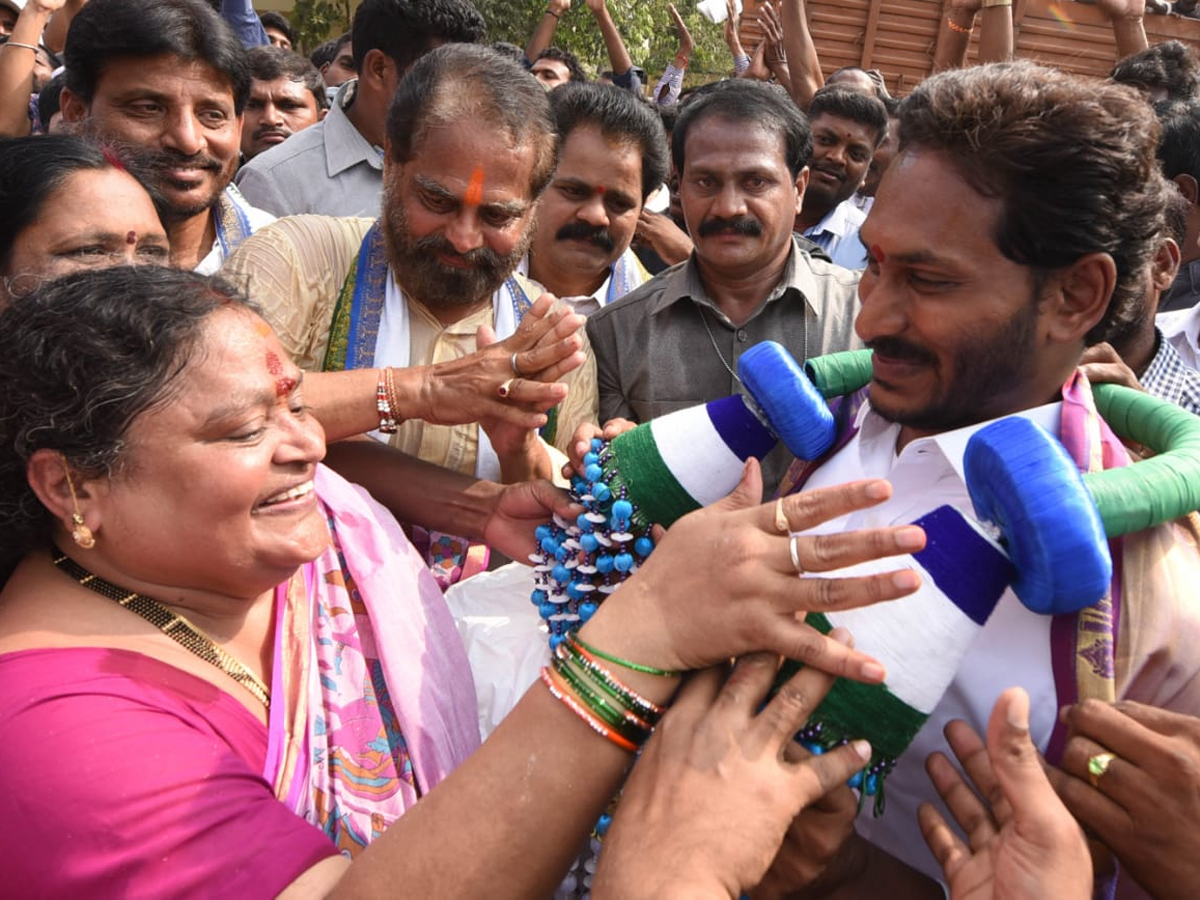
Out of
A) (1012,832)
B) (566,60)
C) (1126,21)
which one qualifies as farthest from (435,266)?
(1126,21)

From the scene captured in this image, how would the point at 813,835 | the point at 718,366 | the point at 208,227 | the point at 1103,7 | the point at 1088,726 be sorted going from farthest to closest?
the point at 1103,7, the point at 208,227, the point at 718,366, the point at 813,835, the point at 1088,726

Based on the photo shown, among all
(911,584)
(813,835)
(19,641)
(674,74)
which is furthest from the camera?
(674,74)

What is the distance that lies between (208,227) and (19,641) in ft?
7.46

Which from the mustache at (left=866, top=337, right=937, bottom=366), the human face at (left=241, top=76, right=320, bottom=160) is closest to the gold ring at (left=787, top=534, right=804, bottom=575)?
the mustache at (left=866, top=337, right=937, bottom=366)

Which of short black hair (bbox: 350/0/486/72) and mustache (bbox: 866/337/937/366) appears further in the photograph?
short black hair (bbox: 350/0/486/72)

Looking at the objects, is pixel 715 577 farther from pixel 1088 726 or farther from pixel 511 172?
pixel 511 172

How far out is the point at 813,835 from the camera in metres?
1.48

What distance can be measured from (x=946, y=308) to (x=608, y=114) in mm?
2345

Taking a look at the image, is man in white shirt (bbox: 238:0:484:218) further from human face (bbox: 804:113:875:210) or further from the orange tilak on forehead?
human face (bbox: 804:113:875:210)

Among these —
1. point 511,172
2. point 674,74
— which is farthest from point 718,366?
point 674,74

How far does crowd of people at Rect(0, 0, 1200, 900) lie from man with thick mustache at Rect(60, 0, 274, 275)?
468 mm

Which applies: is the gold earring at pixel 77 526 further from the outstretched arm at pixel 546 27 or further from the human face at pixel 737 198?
the outstretched arm at pixel 546 27

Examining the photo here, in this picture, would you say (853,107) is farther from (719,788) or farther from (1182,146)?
(719,788)

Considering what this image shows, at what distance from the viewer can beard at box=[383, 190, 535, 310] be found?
273cm
